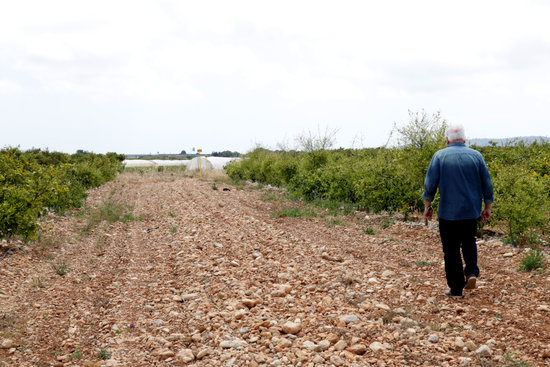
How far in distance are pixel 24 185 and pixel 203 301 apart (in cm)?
580

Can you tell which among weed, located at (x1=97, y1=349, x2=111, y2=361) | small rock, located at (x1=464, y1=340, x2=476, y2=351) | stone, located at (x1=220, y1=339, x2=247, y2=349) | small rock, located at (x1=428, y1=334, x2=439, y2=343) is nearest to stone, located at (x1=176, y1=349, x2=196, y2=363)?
stone, located at (x1=220, y1=339, x2=247, y2=349)

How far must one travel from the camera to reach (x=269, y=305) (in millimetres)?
4949

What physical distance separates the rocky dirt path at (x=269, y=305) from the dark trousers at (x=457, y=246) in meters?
0.26

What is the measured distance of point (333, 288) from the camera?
17.5ft

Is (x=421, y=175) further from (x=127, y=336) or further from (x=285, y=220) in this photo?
(x=127, y=336)

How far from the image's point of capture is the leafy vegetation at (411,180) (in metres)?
7.19

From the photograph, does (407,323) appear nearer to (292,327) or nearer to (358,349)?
(358,349)

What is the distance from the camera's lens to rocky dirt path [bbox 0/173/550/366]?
12.3 feet

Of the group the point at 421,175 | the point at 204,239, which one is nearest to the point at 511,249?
the point at 421,175

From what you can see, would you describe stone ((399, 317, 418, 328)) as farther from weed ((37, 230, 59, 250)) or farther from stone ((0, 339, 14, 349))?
weed ((37, 230, 59, 250))

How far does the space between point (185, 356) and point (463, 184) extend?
3.59 m

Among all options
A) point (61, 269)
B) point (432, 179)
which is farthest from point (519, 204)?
point (61, 269)

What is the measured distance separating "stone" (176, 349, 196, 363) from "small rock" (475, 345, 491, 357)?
2.65 meters

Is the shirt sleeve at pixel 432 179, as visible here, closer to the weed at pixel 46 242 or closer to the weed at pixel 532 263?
the weed at pixel 532 263
